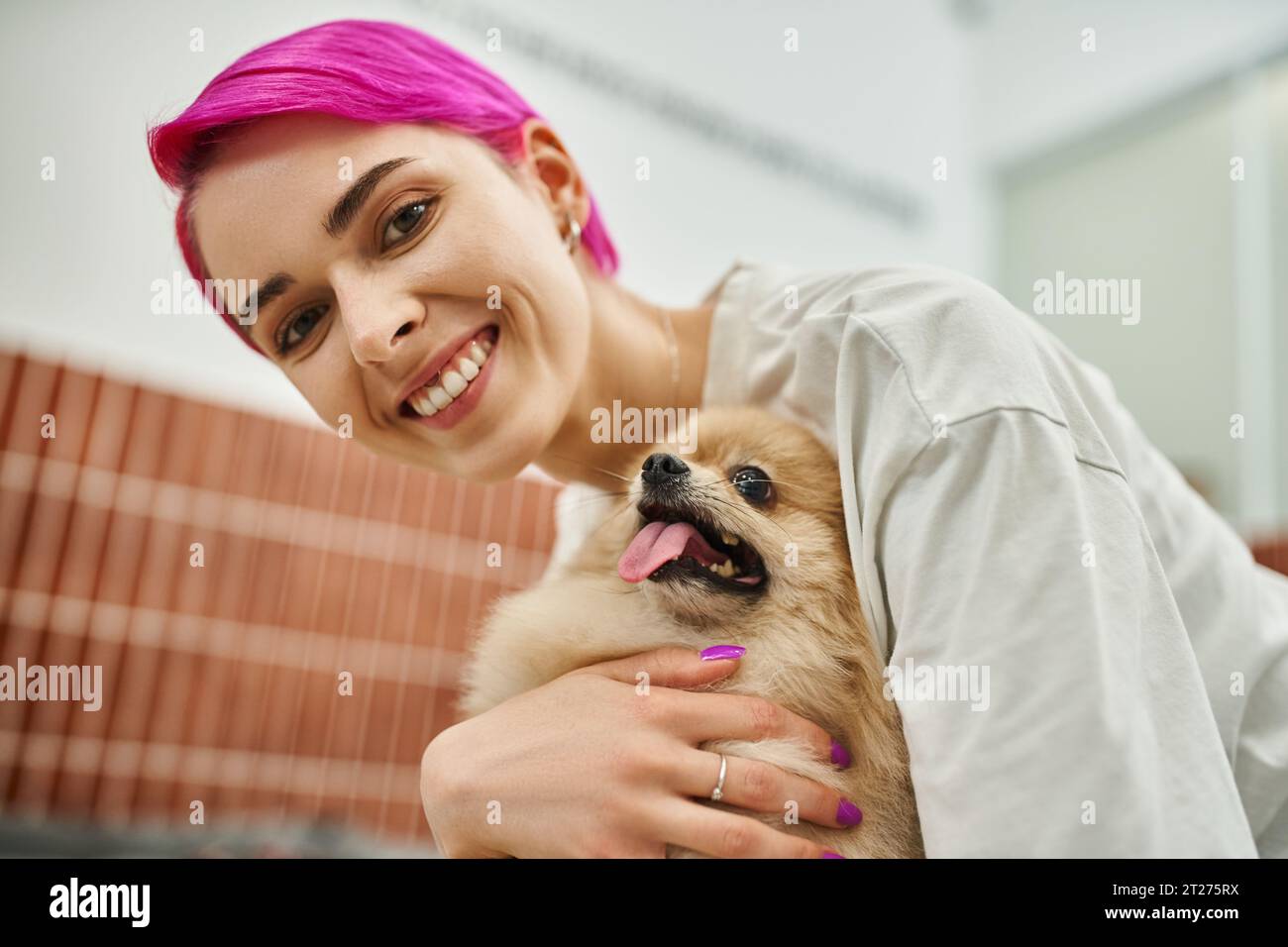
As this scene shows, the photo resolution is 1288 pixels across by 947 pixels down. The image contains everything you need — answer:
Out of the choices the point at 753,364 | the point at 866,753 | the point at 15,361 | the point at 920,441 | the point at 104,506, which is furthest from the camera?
the point at 104,506

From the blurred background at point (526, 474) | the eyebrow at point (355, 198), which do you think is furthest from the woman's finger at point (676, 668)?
the blurred background at point (526, 474)

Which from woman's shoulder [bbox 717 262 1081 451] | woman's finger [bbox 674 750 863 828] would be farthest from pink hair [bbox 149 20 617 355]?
woman's finger [bbox 674 750 863 828]

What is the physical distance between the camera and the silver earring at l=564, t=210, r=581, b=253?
1048mm

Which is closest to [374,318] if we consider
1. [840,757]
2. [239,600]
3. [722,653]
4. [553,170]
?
[553,170]

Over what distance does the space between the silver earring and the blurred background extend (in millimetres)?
714

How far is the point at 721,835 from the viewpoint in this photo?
2.30 feet

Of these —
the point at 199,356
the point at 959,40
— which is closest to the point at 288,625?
the point at 199,356

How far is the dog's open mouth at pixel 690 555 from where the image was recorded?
87 cm

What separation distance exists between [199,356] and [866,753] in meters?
1.50

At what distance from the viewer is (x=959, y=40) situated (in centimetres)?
285

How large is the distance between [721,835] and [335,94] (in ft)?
2.41

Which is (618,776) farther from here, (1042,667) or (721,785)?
(1042,667)

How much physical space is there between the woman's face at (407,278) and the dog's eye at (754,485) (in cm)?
20

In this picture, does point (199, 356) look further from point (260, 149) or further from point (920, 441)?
point (920, 441)
